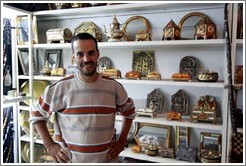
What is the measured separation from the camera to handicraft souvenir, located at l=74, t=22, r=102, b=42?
80.3 inches

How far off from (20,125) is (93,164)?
140 cm

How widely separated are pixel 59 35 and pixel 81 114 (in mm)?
1123

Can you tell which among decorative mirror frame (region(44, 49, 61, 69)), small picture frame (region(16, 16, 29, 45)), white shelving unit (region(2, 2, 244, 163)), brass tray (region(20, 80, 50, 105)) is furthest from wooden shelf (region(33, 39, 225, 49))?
brass tray (region(20, 80, 50, 105))

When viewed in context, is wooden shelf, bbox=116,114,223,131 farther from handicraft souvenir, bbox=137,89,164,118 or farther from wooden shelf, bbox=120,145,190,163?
wooden shelf, bbox=120,145,190,163

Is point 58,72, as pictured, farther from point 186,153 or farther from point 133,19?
point 186,153

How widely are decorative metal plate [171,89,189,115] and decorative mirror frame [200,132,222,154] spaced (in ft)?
0.73

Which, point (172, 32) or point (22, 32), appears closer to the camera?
point (172, 32)

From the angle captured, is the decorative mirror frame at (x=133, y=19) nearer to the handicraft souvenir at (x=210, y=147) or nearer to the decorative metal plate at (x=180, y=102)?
the decorative metal plate at (x=180, y=102)

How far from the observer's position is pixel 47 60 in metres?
2.35

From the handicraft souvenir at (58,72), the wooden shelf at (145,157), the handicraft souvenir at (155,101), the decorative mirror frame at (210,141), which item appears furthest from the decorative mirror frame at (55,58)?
the decorative mirror frame at (210,141)

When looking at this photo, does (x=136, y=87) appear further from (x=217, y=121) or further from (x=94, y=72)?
(x=94, y=72)

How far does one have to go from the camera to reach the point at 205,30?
1.68 meters

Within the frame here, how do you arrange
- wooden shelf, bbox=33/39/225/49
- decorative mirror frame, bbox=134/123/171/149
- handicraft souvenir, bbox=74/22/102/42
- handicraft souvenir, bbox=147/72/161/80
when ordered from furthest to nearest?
handicraft souvenir, bbox=74/22/102/42
decorative mirror frame, bbox=134/123/171/149
handicraft souvenir, bbox=147/72/161/80
wooden shelf, bbox=33/39/225/49

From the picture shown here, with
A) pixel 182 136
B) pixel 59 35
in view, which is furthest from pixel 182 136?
pixel 59 35
